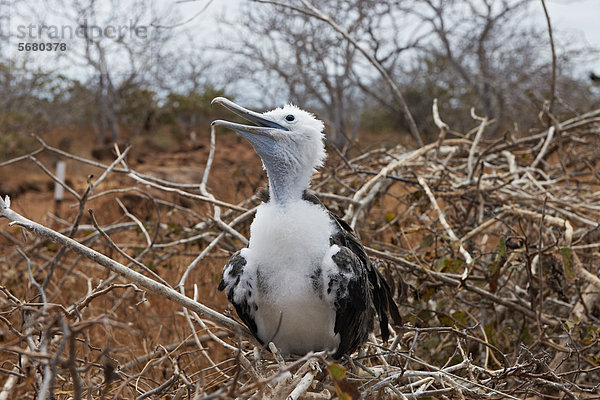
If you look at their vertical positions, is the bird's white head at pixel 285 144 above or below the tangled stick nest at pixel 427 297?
above

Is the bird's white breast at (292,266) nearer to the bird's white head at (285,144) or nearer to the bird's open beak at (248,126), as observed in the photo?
the bird's white head at (285,144)

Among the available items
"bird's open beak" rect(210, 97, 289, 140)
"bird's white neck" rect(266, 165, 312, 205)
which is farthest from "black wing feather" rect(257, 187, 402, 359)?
"bird's open beak" rect(210, 97, 289, 140)

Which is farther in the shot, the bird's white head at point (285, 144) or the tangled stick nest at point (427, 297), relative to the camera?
the bird's white head at point (285, 144)

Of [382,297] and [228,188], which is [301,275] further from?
[228,188]

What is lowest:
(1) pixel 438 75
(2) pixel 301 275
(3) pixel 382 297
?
(3) pixel 382 297

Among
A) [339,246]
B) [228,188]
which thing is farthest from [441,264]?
[228,188]

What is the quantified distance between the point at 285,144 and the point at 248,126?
0.11 meters

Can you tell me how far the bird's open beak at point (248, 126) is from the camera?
1320 millimetres

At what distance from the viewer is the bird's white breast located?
1279mm

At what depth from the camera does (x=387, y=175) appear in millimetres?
2137

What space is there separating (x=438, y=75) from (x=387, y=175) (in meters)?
8.67

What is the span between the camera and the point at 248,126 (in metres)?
1.35

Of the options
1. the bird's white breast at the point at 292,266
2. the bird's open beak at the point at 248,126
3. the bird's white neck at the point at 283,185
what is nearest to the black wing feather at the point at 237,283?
the bird's white breast at the point at 292,266

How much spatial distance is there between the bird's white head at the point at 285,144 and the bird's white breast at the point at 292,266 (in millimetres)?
61
